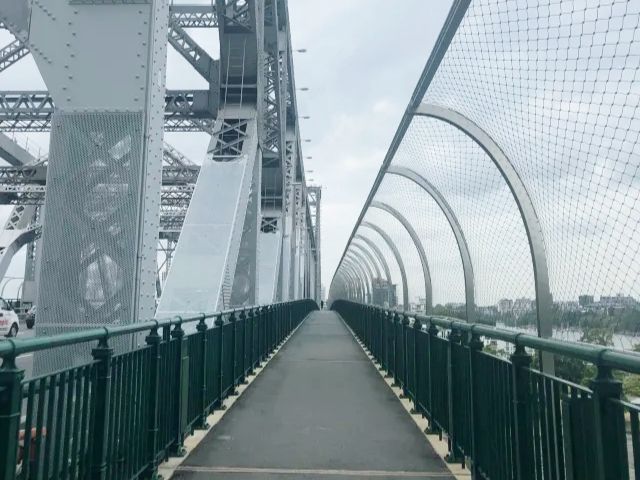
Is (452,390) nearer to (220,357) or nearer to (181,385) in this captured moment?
(181,385)

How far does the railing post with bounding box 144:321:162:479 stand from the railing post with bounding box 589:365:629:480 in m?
2.91

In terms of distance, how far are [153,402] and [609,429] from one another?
A: 9.77 ft

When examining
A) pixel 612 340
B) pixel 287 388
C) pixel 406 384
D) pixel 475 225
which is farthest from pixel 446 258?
pixel 612 340

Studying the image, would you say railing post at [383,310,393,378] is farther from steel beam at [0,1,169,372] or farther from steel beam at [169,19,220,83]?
steel beam at [169,19,220,83]

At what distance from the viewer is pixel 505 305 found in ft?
19.1

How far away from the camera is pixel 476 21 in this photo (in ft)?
16.6

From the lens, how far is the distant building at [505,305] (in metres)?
5.64

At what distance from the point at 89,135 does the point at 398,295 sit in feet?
38.6

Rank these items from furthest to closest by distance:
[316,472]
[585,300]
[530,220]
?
[530,220]
[316,472]
[585,300]

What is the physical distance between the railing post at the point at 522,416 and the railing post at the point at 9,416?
2383 mm

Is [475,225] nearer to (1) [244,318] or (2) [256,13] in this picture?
(1) [244,318]

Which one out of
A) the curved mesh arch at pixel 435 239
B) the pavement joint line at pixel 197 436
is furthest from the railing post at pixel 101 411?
the curved mesh arch at pixel 435 239

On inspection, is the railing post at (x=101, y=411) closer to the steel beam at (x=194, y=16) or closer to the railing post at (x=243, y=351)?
the railing post at (x=243, y=351)

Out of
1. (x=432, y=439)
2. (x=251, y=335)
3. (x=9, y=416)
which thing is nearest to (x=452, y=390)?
(x=432, y=439)
